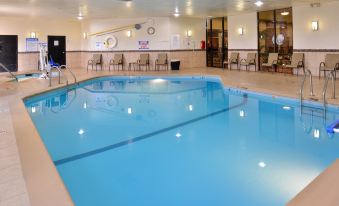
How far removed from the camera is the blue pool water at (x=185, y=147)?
11.2 ft

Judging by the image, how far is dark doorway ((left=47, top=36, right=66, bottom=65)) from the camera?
1664 centimetres

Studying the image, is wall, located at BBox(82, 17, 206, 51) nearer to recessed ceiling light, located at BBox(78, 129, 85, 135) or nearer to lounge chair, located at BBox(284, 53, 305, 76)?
lounge chair, located at BBox(284, 53, 305, 76)

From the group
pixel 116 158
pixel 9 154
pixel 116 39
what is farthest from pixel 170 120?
pixel 116 39

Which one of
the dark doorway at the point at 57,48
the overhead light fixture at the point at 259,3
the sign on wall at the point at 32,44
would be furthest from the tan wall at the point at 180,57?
the overhead light fixture at the point at 259,3

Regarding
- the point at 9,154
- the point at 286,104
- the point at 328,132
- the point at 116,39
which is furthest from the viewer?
the point at 116,39

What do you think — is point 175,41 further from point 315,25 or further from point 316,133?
point 316,133

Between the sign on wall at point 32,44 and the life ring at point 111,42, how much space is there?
351 cm

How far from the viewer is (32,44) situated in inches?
633

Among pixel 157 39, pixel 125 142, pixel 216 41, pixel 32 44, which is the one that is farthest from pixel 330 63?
pixel 32 44

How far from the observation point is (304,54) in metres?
11.4

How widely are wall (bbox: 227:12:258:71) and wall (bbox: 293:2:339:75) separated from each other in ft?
6.49

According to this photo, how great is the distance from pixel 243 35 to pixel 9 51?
10.8 m

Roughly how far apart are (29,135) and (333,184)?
355cm

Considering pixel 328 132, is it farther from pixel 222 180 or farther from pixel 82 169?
pixel 82 169
